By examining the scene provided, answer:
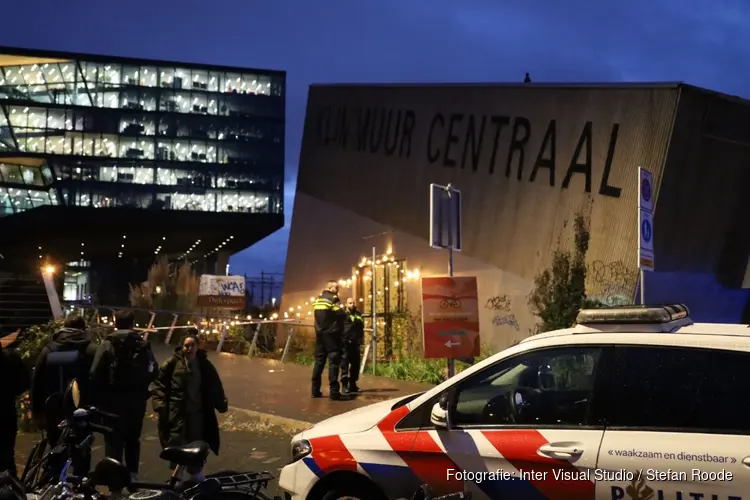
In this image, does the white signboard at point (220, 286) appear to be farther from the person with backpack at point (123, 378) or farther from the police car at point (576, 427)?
the police car at point (576, 427)

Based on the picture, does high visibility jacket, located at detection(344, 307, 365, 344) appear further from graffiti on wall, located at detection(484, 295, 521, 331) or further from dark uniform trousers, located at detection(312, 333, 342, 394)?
graffiti on wall, located at detection(484, 295, 521, 331)

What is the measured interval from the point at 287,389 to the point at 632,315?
7896 millimetres

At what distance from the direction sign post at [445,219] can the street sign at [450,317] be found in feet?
1.25

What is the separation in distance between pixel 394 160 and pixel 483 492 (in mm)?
12713

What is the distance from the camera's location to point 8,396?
5.24 metres

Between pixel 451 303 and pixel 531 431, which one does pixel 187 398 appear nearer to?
pixel 531 431

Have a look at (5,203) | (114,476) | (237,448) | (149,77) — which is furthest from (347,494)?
(149,77)

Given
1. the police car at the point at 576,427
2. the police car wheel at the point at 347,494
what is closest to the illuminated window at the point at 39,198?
the police car wheel at the point at 347,494

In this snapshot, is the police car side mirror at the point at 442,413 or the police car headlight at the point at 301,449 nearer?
the police car side mirror at the point at 442,413

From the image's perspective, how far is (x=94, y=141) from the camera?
182ft

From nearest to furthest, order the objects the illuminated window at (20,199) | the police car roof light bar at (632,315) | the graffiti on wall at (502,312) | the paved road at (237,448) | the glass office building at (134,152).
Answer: the police car roof light bar at (632,315) < the paved road at (237,448) < the graffiti on wall at (502,312) < the illuminated window at (20,199) < the glass office building at (134,152)

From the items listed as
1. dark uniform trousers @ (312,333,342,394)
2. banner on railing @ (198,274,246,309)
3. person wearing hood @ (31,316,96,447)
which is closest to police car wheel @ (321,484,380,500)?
person wearing hood @ (31,316,96,447)

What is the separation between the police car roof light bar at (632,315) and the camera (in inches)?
146

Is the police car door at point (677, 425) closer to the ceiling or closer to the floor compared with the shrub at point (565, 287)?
closer to the floor
